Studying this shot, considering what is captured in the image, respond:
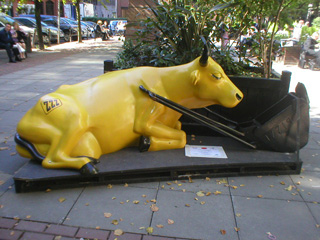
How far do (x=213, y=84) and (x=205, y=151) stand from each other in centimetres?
99

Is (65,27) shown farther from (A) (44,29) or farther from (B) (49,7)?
(B) (49,7)

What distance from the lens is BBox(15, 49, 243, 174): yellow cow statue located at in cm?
341

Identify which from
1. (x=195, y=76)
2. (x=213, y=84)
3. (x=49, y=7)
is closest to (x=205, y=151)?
(x=213, y=84)

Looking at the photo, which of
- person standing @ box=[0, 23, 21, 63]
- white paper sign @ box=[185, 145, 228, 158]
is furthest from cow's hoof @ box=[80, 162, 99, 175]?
person standing @ box=[0, 23, 21, 63]

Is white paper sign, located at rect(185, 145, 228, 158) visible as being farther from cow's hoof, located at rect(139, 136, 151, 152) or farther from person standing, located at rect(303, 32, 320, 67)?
person standing, located at rect(303, 32, 320, 67)

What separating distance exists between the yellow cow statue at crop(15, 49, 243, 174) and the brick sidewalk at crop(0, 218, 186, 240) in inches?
26.9

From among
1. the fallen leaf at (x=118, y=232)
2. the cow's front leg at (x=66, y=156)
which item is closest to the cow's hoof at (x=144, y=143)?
the cow's front leg at (x=66, y=156)

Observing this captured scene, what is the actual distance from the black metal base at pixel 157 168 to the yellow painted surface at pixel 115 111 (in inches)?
5.7

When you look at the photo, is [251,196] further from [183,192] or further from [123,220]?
[123,220]

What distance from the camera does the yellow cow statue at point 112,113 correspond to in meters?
3.41

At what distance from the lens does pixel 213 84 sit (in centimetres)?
375

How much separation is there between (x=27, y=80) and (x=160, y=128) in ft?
23.4

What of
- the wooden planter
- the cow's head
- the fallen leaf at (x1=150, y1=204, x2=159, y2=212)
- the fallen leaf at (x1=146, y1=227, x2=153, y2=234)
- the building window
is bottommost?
the fallen leaf at (x1=146, y1=227, x2=153, y2=234)

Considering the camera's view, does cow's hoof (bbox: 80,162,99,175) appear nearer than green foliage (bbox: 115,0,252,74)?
Yes
